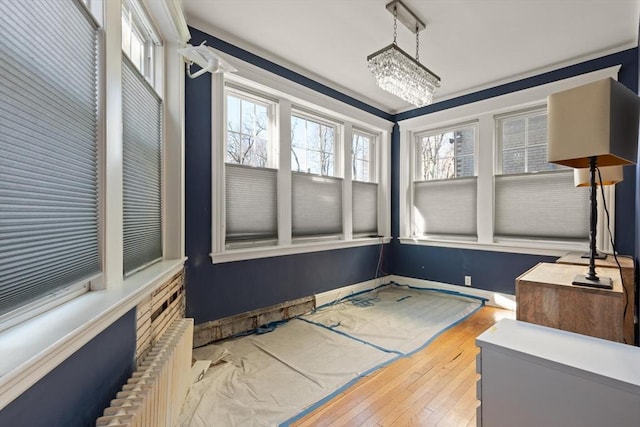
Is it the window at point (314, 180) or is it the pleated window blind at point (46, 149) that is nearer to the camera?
the pleated window blind at point (46, 149)

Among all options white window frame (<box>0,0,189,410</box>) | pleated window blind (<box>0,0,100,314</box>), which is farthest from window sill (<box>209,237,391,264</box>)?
pleated window blind (<box>0,0,100,314</box>)

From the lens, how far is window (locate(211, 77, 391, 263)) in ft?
8.73

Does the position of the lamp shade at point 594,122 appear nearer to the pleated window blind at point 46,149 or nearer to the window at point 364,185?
the pleated window blind at point 46,149

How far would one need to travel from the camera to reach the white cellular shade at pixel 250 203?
2.69 m

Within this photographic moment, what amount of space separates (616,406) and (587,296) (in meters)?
0.65

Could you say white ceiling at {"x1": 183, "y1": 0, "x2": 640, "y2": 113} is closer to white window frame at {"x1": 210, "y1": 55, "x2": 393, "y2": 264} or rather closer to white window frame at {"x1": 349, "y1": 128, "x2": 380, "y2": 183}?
white window frame at {"x1": 210, "y1": 55, "x2": 393, "y2": 264}

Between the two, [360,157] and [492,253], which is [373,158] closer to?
[360,157]

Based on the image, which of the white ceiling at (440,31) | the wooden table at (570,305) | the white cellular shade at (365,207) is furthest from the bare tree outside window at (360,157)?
the wooden table at (570,305)

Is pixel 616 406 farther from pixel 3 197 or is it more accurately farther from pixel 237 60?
pixel 237 60

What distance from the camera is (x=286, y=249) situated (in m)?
3.06

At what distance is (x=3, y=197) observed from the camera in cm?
76

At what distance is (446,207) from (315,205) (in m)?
1.83

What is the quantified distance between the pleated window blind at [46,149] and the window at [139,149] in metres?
0.37

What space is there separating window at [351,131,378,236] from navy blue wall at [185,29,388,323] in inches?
Answer: 53.0
